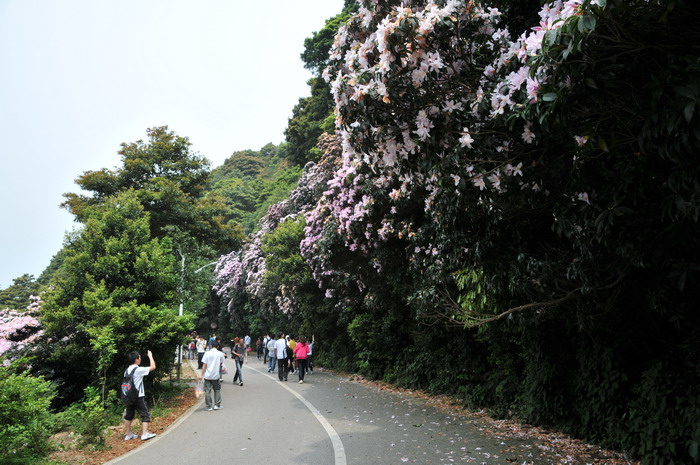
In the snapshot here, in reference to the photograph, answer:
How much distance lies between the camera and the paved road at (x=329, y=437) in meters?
6.53

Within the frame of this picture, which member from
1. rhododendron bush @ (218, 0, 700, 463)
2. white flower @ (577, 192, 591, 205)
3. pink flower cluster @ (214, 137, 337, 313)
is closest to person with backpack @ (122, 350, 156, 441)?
rhododendron bush @ (218, 0, 700, 463)

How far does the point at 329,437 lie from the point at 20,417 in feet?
14.8

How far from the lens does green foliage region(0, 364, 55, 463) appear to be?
19.9 ft

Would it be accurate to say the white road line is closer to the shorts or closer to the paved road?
the paved road

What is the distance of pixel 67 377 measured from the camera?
40.4 ft

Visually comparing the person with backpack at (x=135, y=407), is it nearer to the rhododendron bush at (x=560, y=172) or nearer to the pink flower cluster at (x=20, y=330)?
the rhododendron bush at (x=560, y=172)

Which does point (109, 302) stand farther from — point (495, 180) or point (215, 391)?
point (495, 180)

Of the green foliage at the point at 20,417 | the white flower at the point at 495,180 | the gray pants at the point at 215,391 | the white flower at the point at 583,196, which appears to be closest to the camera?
the white flower at the point at 583,196

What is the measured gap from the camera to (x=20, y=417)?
20.5 ft

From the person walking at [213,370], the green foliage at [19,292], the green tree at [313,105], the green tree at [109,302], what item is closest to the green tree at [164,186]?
the green tree at [109,302]

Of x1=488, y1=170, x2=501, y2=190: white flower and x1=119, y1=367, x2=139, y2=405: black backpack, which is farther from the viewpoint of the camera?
x1=119, y1=367, x2=139, y2=405: black backpack

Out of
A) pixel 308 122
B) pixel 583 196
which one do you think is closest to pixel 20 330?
pixel 583 196

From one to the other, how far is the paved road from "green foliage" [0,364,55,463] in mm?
1153

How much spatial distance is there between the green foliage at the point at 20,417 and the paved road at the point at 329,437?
3.78 ft
